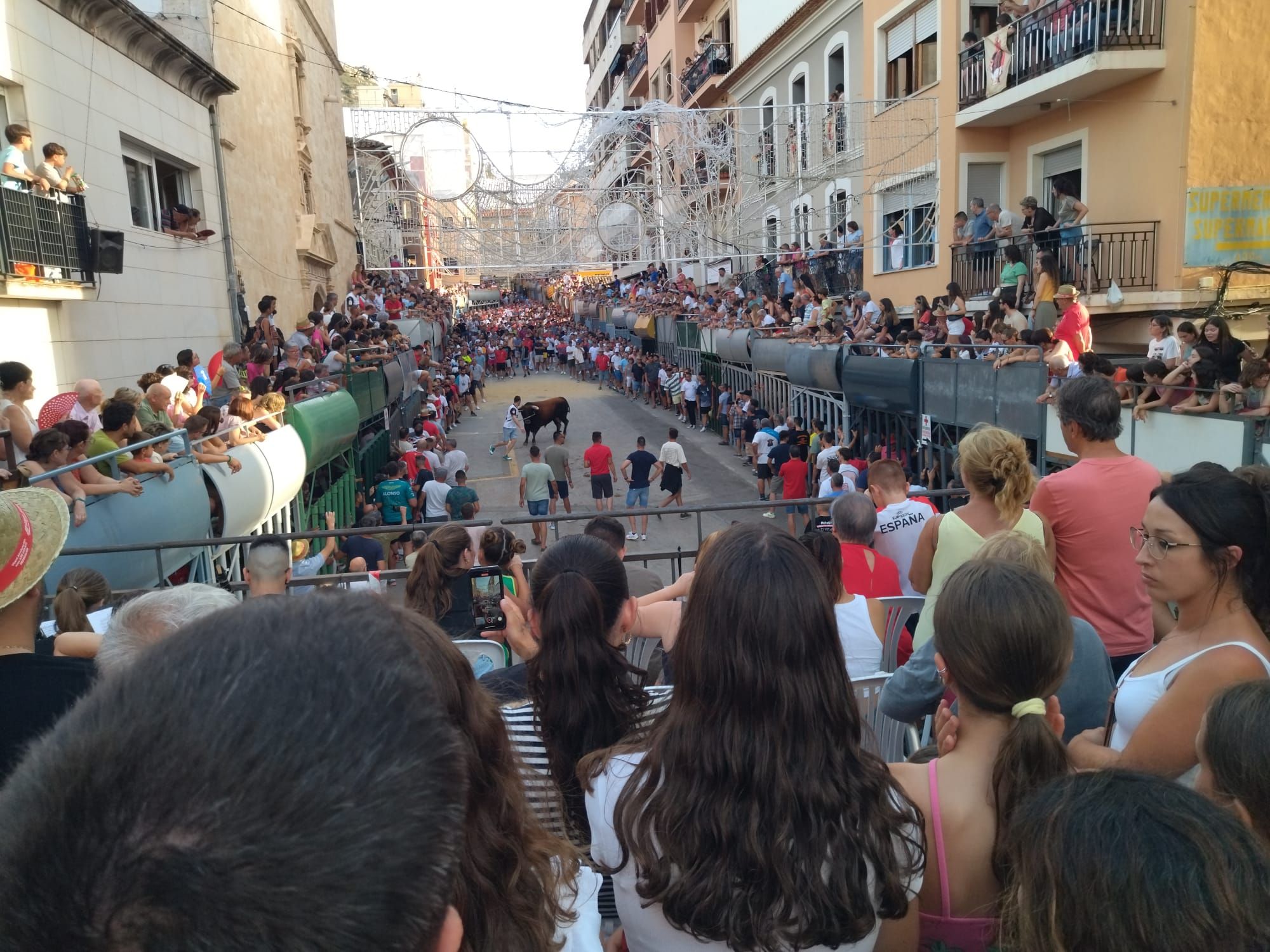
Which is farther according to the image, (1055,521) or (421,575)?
(421,575)

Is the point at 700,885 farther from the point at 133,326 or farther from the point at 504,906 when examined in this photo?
the point at 133,326

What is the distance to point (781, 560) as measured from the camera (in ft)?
6.48

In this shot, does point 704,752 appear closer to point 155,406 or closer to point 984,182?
point 155,406

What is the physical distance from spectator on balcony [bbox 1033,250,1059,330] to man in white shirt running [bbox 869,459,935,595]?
27.3 feet

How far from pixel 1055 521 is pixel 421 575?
2975mm

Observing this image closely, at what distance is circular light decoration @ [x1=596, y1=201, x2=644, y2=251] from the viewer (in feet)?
59.7

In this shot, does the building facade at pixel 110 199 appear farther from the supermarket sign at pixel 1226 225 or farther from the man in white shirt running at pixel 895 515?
the supermarket sign at pixel 1226 225

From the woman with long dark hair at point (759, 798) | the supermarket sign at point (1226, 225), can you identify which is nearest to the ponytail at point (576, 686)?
the woman with long dark hair at point (759, 798)

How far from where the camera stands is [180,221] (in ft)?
46.3

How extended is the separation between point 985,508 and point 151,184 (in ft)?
46.7

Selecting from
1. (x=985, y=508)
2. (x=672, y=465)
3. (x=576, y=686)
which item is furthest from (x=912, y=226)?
(x=576, y=686)

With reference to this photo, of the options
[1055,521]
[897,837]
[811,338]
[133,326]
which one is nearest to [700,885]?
[897,837]

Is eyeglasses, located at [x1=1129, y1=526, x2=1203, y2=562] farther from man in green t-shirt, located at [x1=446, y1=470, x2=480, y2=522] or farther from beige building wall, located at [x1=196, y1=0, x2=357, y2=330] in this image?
beige building wall, located at [x1=196, y1=0, x2=357, y2=330]

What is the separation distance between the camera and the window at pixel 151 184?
514 inches
